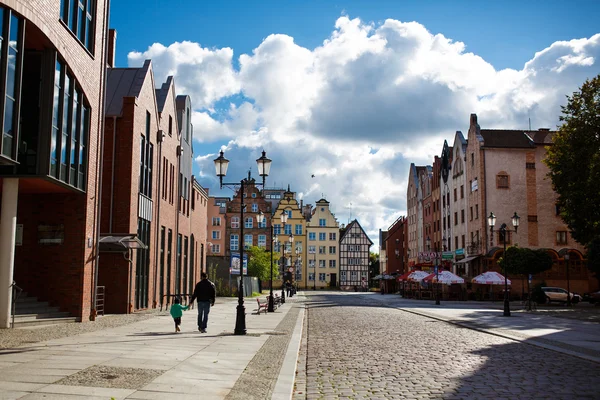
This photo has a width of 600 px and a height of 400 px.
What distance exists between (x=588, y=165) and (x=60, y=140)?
29534 mm

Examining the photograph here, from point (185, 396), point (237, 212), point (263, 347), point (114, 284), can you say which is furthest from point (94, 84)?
point (237, 212)

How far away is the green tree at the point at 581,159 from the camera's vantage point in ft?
117

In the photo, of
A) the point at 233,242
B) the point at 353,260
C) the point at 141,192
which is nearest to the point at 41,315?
the point at 141,192

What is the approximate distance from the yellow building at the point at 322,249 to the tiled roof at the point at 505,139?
171 ft

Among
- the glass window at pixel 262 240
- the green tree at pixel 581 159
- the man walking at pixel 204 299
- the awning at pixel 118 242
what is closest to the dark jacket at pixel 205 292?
the man walking at pixel 204 299

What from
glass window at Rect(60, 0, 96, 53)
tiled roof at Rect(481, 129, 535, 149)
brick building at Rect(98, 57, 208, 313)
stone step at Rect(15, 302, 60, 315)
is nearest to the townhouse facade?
tiled roof at Rect(481, 129, 535, 149)

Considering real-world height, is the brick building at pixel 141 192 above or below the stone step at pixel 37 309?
above

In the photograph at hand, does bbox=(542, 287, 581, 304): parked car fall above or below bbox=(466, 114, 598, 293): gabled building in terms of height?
below

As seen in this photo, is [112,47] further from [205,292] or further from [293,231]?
[293,231]

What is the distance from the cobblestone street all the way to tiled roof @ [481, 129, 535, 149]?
43.4 meters

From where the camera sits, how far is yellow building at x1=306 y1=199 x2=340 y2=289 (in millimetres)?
109125

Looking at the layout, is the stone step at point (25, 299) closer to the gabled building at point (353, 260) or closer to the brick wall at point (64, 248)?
the brick wall at point (64, 248)

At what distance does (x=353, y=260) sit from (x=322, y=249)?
19.8ft

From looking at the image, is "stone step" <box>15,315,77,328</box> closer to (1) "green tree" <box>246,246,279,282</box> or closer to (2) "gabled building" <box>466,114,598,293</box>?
(2) "gabled building" <box>466,114,598,293</box>
